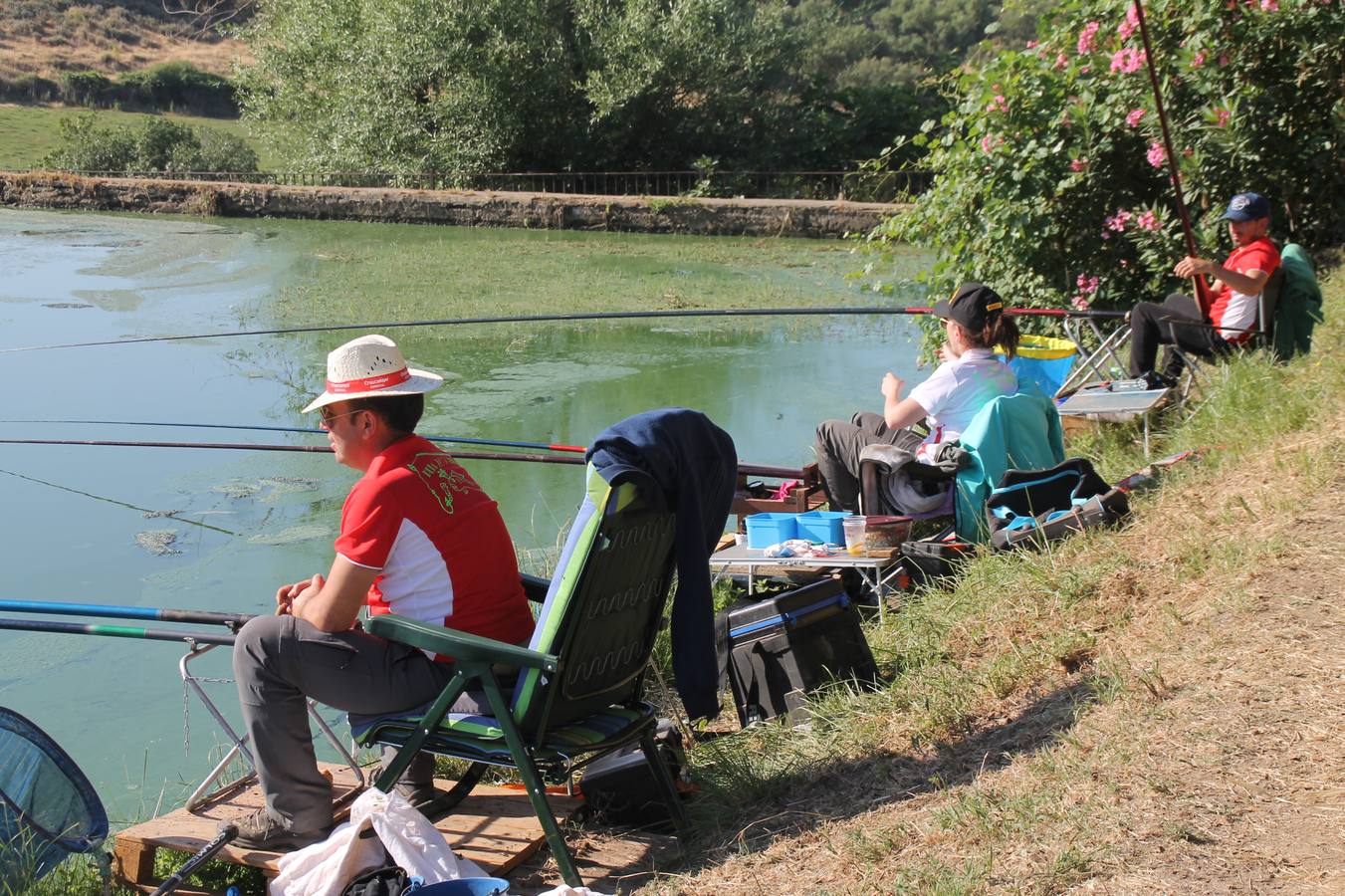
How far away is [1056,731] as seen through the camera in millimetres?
2879

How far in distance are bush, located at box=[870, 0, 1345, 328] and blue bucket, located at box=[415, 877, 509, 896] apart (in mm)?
6346

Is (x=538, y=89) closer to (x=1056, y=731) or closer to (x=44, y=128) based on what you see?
(x=44, y=128)

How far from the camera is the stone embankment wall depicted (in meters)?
19.7

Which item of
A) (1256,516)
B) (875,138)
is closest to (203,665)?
(1256,516)

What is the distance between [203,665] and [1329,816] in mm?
4154

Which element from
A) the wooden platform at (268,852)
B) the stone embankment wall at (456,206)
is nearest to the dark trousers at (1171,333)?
the wooden platform at (268,852)

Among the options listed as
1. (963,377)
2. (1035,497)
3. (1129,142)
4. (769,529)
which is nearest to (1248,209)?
(1129,142)

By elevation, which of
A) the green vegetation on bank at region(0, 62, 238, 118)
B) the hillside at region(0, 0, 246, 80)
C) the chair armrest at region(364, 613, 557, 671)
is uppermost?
the hillside at region(0, 0, 246, 80)

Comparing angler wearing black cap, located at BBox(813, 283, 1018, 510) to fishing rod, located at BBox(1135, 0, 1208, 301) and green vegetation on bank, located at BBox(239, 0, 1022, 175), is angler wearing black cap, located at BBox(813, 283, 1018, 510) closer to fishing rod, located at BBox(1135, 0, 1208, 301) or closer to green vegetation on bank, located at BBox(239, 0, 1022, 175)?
fishing rod, located at BBox(1135, 0, 1208, 301)

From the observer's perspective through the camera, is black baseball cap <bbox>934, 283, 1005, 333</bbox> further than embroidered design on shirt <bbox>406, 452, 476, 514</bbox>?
Yes

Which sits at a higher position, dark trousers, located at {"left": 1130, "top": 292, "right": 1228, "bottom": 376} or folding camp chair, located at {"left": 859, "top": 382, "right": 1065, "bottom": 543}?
dark trousers, located at {"left": 1130, "top": 292, "right": 1228, "bottom": 376}

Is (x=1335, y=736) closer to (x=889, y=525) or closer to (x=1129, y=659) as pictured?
(x=1129, y=659)

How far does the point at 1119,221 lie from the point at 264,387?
6227 millimetres

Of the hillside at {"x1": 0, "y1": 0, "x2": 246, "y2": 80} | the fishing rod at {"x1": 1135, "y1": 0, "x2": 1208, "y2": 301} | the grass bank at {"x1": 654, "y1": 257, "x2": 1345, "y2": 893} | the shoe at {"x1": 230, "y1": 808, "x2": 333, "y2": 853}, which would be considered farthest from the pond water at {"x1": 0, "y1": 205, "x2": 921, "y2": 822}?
the hillside at {"x1": 0, "y1": 0, "x2": 246, "y2": 80}
